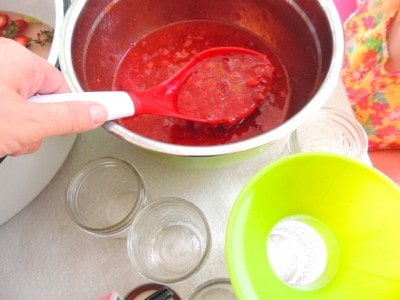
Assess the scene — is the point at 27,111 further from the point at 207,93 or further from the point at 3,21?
the point at 3,21

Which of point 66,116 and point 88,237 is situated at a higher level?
point 66,116

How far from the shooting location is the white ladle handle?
1.68 feet

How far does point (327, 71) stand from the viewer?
599 mm

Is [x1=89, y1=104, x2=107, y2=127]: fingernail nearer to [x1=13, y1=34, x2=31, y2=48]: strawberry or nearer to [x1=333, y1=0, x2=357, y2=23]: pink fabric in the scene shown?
[x1=13, y1=34, x2=31, y2=48]: strawberry

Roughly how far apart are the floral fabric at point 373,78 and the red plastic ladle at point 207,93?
0.47 metres

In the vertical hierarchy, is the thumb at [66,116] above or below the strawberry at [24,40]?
above

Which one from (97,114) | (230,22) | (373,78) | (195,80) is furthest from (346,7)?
(97,114)

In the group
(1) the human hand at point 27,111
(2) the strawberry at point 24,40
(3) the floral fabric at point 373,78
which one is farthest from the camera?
(3) the floral fabric at point 373,78

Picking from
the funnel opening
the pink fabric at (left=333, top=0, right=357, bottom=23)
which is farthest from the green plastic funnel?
the pink fabric at (left=333, top=0, right=357, bottom=23)

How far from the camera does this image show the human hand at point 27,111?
47 cm

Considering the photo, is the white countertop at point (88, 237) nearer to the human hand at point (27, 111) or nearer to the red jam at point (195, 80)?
the red jam at point (195, 80)

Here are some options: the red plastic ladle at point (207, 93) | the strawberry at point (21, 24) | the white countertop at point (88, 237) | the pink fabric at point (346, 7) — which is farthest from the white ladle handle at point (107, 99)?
the pink fabric at point (346, 7)

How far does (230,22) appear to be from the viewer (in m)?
0.80

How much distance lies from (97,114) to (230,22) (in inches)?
16.5
